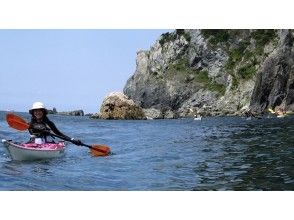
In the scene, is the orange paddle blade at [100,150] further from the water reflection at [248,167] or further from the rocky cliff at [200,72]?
the rocky cliff at [200,72]

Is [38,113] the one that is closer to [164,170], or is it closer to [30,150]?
[30,150]

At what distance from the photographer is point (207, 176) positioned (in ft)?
41.7

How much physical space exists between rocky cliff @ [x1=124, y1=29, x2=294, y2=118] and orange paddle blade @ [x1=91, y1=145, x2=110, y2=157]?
57698 mm

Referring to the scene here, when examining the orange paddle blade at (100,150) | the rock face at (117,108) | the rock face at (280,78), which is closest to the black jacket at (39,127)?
the orange paddle blade at (100,150)

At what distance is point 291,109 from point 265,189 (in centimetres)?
5109

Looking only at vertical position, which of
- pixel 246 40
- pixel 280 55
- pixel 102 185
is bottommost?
pixel 102 185

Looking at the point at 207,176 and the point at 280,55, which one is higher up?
the point at 280,55

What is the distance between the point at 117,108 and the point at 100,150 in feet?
189

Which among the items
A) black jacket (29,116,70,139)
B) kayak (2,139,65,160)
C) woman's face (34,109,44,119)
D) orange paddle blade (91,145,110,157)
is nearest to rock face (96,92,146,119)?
orange paddle blade (91,145,110,157)

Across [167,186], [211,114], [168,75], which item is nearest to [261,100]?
[211,114]

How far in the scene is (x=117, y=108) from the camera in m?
74.4

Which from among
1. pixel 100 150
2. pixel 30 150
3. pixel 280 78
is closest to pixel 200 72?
pixel 280 78
